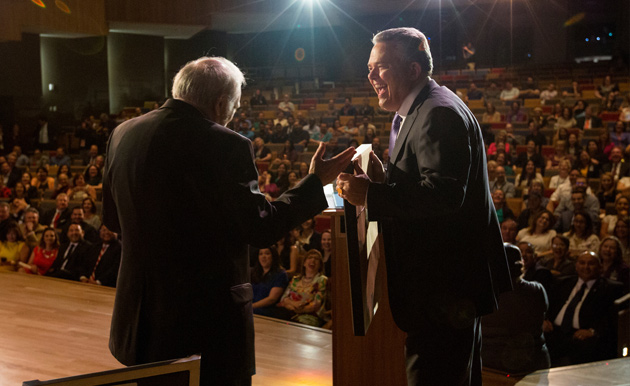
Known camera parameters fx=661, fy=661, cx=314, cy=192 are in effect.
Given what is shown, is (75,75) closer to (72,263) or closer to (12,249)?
(12,249)

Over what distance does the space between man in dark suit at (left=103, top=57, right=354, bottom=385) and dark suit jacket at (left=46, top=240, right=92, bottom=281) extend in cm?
372

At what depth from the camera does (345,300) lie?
204cm

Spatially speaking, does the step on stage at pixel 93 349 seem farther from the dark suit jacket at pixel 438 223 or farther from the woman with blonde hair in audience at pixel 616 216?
the woman with blonde hair in audience at pixel 616 216

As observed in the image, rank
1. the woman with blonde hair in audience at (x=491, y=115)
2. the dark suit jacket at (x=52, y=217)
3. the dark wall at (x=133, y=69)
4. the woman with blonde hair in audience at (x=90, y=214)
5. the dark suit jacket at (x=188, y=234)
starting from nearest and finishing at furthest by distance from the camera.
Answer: the dark suit jacket at (x=188, y=234) → the woman with blonde hair in audience at (x=90, y=214) → the dark suit jacket at (x=52, y=217) → the woman with blonde hair in audience at (x=491, y=115) → the dark wall at (x=133, y=69)

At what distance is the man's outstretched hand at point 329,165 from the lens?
1.39m

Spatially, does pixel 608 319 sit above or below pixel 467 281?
below

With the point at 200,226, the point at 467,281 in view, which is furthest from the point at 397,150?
the point at 200,226

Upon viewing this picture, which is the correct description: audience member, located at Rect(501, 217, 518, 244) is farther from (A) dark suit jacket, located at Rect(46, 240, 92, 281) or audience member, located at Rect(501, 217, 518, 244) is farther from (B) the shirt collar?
(B) the shirt collar

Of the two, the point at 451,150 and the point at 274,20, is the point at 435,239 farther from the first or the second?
the point at 274,20

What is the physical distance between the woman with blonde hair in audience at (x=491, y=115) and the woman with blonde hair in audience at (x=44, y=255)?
5.98m

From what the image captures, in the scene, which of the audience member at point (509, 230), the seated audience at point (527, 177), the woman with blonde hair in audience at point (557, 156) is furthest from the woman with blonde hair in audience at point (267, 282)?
the woman with blonde hair in audience at point (557, 156)

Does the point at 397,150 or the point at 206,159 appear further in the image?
the point at 397,150

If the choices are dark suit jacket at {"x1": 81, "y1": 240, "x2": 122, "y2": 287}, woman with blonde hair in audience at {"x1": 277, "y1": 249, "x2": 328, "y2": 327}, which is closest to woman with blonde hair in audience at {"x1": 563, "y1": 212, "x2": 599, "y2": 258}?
woman with blonde hair in audience at {"x1": 277, "y1": 249, "x2": 328, "y2": 327}

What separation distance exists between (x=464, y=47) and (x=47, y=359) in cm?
1398
